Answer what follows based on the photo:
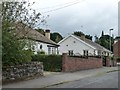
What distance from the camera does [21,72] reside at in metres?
20.6

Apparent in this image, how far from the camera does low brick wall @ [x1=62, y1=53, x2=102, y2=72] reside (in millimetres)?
30078

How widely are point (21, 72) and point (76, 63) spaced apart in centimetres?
1339

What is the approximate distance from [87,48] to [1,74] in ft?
160

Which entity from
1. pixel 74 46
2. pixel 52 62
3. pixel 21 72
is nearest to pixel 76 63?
pixel 52 62

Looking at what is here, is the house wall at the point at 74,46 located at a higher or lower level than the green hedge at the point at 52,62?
higher

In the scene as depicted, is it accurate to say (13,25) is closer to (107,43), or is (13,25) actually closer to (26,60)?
(26,60)

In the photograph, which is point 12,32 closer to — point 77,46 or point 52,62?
point 52,62

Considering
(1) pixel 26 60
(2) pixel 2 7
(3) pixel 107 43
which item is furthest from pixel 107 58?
(3) pixel 107 43

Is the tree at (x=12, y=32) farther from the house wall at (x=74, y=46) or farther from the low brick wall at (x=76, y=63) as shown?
the house wall at (x=74, y=46)

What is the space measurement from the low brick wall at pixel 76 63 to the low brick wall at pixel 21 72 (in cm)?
667

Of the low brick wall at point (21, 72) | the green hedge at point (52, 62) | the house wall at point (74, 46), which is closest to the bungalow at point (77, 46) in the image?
the house wall at point (74, 46)

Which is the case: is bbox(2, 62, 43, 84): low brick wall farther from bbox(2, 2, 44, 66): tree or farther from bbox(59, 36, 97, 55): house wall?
bbox(59, 36, 97, 55): house wall

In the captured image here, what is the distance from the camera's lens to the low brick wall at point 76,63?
30.1 m

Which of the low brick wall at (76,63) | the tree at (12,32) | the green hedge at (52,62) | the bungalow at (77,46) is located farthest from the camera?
the bungalow at (77,46)
